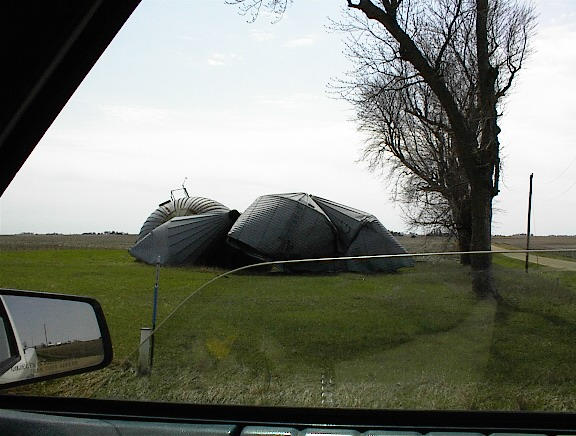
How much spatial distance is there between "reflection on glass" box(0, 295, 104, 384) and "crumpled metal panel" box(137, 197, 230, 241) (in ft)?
63.4

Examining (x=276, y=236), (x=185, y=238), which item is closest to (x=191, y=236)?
(x=185, y=238)

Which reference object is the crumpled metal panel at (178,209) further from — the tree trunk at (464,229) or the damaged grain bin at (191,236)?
the tree trunk at (464,229)

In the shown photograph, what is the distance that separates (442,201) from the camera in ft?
31.6

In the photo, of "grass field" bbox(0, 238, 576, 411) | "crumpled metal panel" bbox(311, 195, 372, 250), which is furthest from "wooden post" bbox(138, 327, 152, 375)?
"crumpled metal panel" bbox(311, 195, 372, 250)

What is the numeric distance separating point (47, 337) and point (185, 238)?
16971 millimetres

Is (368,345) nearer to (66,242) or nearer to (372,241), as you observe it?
(66,242)

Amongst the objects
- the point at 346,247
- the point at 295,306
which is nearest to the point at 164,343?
the point at 295,306

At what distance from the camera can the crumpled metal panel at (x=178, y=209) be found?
21625 millimetres

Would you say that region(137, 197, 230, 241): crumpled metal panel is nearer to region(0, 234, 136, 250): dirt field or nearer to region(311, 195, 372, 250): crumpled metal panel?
region(0, 234, 136, 250): dirt field

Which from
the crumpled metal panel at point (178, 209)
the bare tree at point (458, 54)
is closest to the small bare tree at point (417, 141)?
the bare tree at point (458, 54)

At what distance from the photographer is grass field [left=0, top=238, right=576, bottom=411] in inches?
62.6

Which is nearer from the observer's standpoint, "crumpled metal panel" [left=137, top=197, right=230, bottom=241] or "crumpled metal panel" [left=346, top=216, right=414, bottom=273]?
"crumpled metal panel" [left=346, top=216, right=414, bottom=273]

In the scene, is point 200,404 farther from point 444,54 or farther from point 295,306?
point 444,54

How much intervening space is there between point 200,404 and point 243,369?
0.14 m
